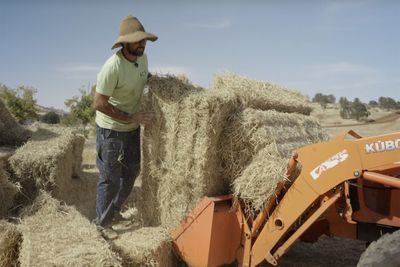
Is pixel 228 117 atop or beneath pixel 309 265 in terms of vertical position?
atop

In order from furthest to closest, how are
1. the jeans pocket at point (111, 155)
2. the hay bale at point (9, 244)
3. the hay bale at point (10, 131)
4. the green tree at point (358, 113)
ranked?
the green tree at point (358, 113) < the hay bale at point (10, 131) < the jeans pocket at point (111, 155) < the hay bale at point (9, 244)

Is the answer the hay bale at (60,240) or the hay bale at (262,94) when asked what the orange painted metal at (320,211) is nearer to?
the hay bale at (262,94)

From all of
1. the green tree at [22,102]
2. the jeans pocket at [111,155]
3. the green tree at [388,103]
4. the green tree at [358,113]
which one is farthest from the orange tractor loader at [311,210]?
the green tree at [388,103]

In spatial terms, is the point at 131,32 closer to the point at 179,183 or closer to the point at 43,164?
the point at 179,183

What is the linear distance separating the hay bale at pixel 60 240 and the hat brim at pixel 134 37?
1940 millimetres

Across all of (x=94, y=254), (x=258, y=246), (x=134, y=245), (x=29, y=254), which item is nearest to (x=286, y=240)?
(x=258, y=246)

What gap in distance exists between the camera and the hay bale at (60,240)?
13.1ft

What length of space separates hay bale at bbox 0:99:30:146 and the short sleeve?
11.4 feet

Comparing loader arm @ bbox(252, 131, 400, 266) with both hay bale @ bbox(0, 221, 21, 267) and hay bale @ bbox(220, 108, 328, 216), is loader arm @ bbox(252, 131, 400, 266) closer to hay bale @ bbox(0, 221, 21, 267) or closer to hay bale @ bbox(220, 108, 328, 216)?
hay bale @ bbox(220, 108, 328, 216)

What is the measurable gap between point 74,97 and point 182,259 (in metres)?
25.5

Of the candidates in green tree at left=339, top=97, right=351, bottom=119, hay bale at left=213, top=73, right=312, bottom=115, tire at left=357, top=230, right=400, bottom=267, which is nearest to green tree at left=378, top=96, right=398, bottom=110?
green tree at left=339, top=97, right=351, bottom=119

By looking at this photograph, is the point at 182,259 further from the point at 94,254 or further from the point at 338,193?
the point at 338,193

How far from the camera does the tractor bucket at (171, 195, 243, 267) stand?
4.66 metres

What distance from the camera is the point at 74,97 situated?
1145 inches
